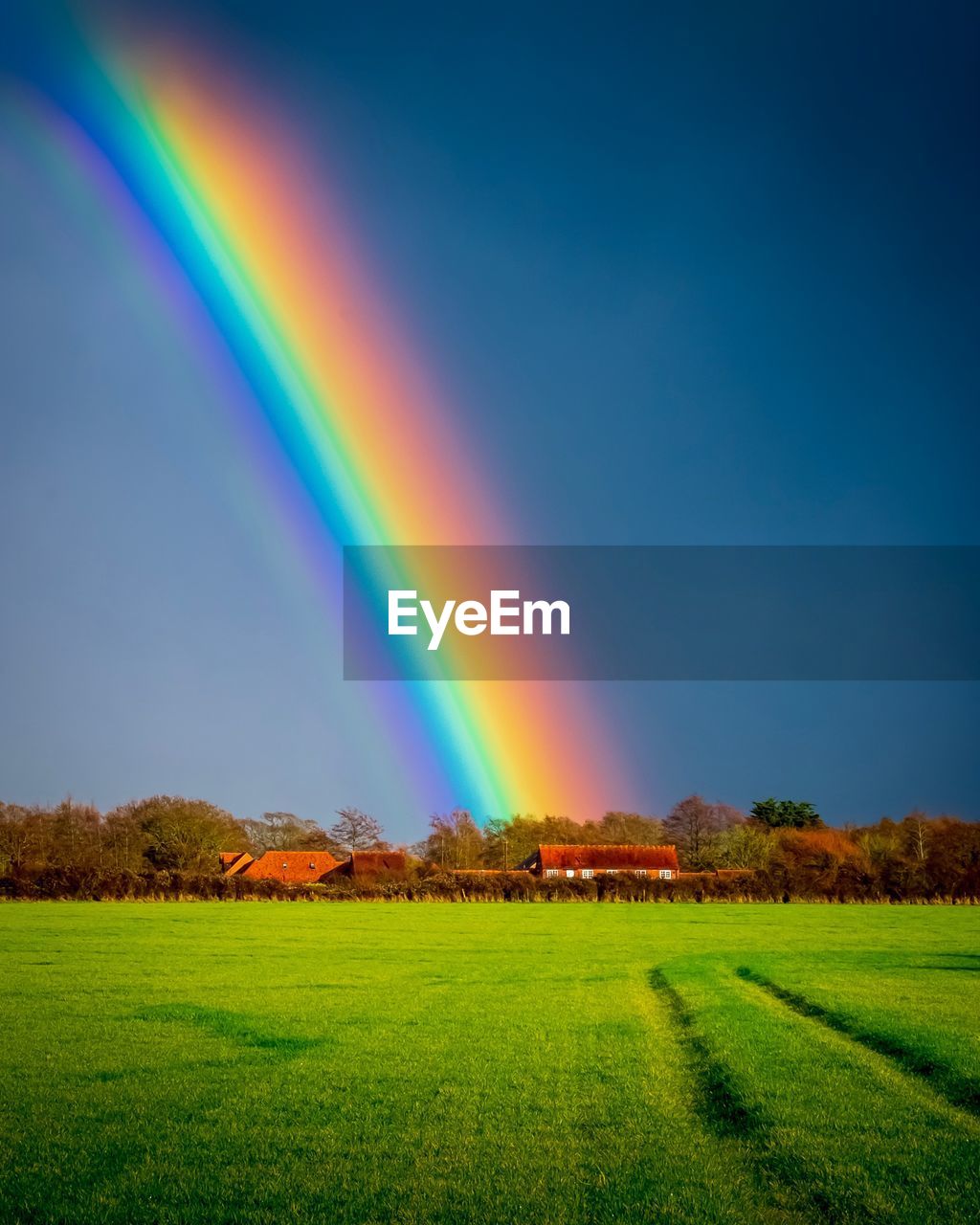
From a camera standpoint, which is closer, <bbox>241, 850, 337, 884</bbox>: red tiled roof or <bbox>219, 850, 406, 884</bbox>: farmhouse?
<bbox>219, 850, 406, 884</bbox>: farmhouse

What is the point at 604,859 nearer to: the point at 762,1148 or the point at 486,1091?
the point at 486,1091

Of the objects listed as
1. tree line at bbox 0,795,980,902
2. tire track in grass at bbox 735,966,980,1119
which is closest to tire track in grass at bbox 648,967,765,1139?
tire track in grass at bbox 735,966,980,1119

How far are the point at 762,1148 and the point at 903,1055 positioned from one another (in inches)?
248

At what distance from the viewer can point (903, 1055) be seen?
583 inches

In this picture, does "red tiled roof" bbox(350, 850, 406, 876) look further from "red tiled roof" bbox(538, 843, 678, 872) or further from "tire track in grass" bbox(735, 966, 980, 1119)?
"tire track in grass" bbox(735, 966, 980, 1119)

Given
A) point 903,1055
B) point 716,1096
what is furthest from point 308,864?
point 716,1096

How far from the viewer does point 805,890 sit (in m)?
80.3

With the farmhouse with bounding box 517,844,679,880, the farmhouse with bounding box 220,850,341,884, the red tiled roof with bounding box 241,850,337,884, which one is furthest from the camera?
the farmhouse with bounding box 517,844,679,880

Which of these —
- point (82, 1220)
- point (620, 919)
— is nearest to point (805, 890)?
point (620, 919)

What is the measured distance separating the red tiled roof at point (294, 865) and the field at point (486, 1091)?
101 metres

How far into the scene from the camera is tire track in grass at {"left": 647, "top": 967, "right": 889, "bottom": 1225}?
26.1ft

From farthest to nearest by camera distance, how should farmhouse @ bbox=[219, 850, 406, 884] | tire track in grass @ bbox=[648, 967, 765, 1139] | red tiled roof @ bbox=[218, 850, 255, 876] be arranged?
red tiled roof @ bbox=[218, 850, 255, 876], farmhouse @ bbox=[219, 850, 406, 884], tire track in grass @ bbox=[648, 967, 765, 1139]

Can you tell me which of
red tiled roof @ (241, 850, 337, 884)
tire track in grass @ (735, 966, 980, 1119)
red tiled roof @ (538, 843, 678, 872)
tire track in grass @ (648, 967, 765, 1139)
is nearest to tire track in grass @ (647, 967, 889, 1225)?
tire track in grass @ (648, 967, 765, 1139)

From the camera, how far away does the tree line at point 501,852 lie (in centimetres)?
7669
